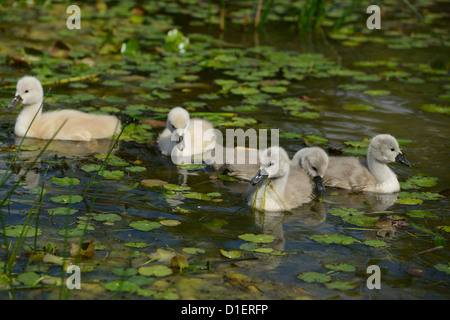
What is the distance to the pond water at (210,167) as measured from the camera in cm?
409

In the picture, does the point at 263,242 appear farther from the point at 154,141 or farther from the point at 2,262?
the point at 154,141

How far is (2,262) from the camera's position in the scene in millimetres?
4023

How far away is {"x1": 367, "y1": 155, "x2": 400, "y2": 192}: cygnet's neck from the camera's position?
5707 millimetres

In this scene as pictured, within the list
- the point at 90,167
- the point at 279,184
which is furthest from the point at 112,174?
the point at 279,184

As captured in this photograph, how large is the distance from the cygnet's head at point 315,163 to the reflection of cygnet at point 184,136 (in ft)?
3.56

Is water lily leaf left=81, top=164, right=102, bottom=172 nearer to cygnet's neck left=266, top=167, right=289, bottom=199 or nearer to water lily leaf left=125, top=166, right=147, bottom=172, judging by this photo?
water lily leaf left=125, top=166, right=147, bottom=172

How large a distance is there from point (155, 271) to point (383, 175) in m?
2.47

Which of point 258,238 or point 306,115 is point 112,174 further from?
point 306,115

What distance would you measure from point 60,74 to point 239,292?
16.7ft

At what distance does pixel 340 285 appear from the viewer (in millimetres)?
4023

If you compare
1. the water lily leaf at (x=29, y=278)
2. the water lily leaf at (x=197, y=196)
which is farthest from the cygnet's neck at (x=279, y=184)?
the water lily leaf at (x=29, y=278)

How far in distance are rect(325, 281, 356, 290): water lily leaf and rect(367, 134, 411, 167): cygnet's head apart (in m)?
1.98

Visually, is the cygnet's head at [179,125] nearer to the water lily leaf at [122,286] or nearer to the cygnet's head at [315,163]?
the cygnet's head at [315,163]
